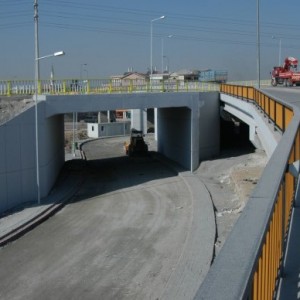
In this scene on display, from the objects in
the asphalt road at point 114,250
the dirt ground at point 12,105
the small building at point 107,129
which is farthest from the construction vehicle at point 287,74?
the dirt ground at point 12,105

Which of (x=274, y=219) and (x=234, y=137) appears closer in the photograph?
(x=274, y=219)

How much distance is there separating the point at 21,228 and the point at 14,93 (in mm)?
10259

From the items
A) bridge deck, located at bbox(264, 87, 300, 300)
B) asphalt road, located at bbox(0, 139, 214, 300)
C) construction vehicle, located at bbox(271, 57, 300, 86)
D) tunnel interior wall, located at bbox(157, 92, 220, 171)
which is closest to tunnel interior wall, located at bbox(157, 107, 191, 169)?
tunnel interior wall, located at bbox(157, 92, 220, 171)

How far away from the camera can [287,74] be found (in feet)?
162

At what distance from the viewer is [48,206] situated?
22859 millimetres

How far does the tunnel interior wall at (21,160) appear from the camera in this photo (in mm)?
22219

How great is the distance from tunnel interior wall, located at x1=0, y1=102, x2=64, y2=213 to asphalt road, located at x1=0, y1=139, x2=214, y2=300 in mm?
2109

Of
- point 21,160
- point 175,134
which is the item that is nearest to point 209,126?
point 175,134

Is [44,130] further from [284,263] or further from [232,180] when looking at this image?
[284,263]

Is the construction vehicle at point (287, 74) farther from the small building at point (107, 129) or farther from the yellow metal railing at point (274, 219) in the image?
the small building at point (107, 129)

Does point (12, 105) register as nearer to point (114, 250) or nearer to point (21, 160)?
point (21, 160)

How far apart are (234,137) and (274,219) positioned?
44.5 metres

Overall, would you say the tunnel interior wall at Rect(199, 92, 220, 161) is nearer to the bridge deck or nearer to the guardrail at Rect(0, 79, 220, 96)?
the guardrail at Rect(0, 79, 220, 96)

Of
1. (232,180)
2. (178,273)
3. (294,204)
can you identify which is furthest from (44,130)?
(294,204)
